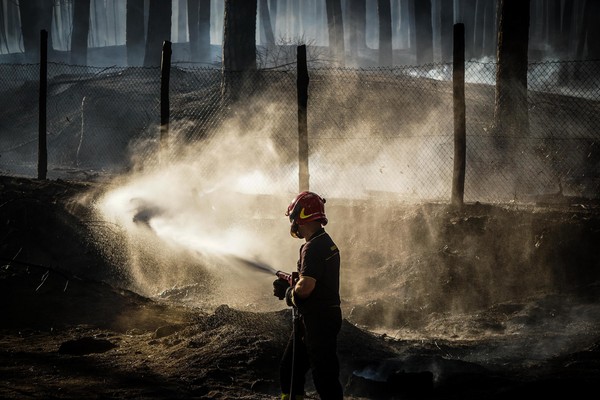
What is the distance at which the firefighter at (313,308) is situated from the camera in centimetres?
489

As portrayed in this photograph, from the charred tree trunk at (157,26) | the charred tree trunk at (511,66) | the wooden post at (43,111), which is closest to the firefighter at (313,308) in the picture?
the charred tree trunk at (511,66)

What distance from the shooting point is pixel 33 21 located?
3809 centimetres

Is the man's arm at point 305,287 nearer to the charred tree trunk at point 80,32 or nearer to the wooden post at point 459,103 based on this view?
the wooden post at point 459,103

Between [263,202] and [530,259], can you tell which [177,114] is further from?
[530,259]

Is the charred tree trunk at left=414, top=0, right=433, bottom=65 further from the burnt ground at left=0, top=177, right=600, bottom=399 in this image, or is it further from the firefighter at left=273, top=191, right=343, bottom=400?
the firefighter at left=273, top=191, right=343, bottom=400

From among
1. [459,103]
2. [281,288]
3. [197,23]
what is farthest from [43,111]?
[197,23]

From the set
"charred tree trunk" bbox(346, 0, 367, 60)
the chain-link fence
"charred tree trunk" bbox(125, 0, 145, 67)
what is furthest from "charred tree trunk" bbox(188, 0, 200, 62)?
the chain-link fence

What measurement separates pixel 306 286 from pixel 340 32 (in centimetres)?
3214

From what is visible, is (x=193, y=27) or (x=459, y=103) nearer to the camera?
(x=459, y=103)

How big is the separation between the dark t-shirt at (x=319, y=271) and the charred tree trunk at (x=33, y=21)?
118 ft

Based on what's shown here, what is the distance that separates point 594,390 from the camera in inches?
209

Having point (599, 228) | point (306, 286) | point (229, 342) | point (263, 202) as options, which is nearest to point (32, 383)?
point (229, 342)

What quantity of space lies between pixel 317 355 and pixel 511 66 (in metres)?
9.35

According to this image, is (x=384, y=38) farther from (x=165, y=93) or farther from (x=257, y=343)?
(x=257, y=343)
